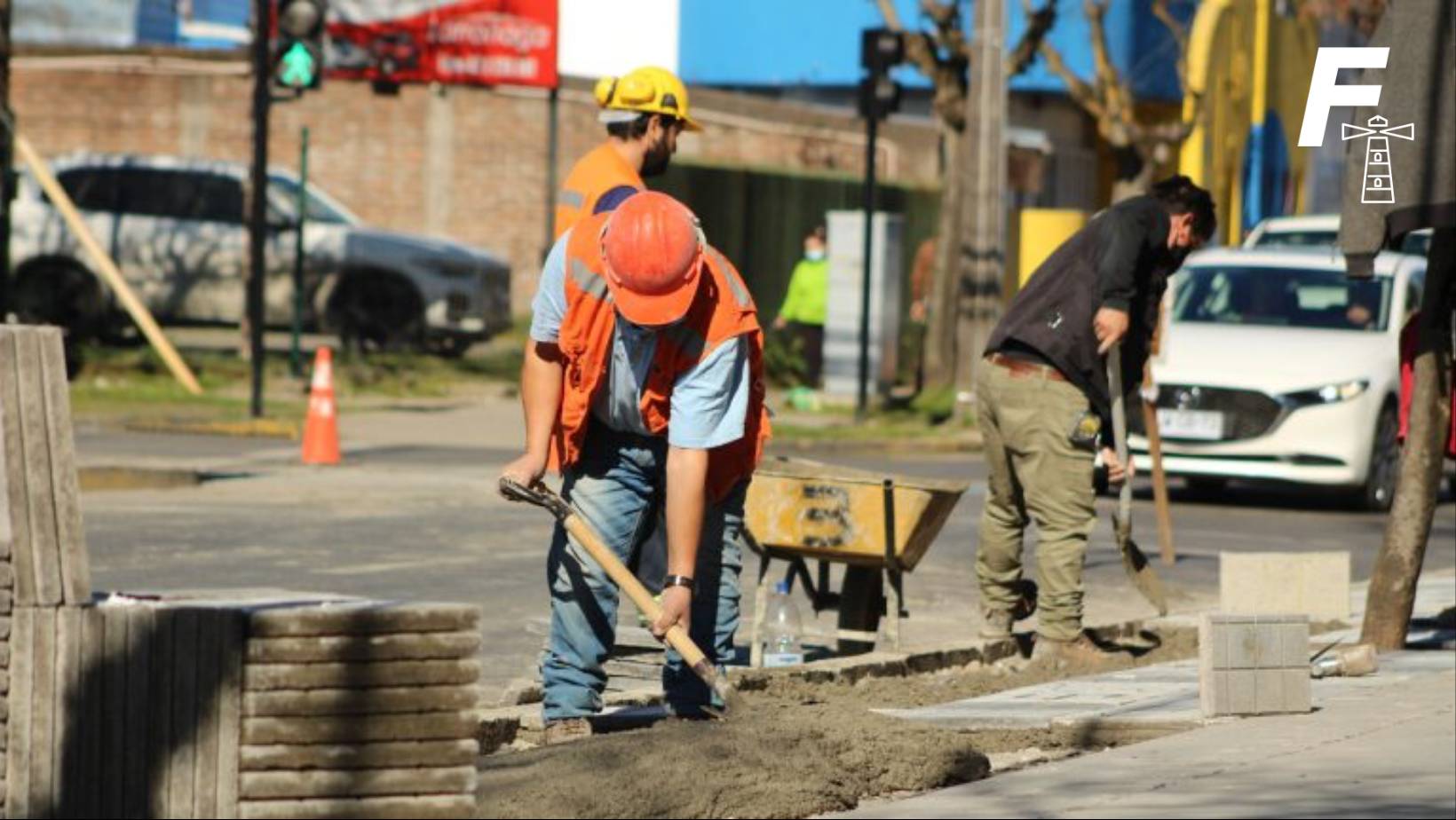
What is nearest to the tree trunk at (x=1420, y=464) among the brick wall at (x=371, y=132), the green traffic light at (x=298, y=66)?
the green traffic light at (x=298, y=66)

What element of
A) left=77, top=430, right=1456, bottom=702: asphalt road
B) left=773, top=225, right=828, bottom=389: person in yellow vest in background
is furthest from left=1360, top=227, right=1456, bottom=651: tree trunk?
left=773, top=225, right=828, bottom=389: person in yellow vest in background

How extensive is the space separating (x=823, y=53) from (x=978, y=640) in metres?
34.0

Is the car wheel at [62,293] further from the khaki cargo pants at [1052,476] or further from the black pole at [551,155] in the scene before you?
the khaki cargo pants at [1052,476]

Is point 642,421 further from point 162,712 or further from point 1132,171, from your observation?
point 1132,171

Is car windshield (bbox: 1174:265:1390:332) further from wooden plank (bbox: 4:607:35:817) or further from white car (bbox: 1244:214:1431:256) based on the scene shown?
wooden plank (bbox: 4:607:35:817)

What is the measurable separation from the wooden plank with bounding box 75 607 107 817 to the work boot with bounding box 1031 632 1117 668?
18.0ft

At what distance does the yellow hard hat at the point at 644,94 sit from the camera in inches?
358

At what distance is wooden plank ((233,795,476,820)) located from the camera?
629cm

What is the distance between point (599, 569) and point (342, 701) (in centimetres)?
222

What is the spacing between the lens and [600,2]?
46.1 m

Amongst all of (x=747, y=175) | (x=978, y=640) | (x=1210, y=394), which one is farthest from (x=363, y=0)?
(x=978, y=640)

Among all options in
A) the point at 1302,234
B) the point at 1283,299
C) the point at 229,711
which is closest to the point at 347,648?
the point at 229,711

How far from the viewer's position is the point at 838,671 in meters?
10.4

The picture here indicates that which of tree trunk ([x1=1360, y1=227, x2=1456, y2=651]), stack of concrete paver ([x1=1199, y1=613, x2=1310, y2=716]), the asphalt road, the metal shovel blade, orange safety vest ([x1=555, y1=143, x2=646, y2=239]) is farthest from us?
the asphalt road
